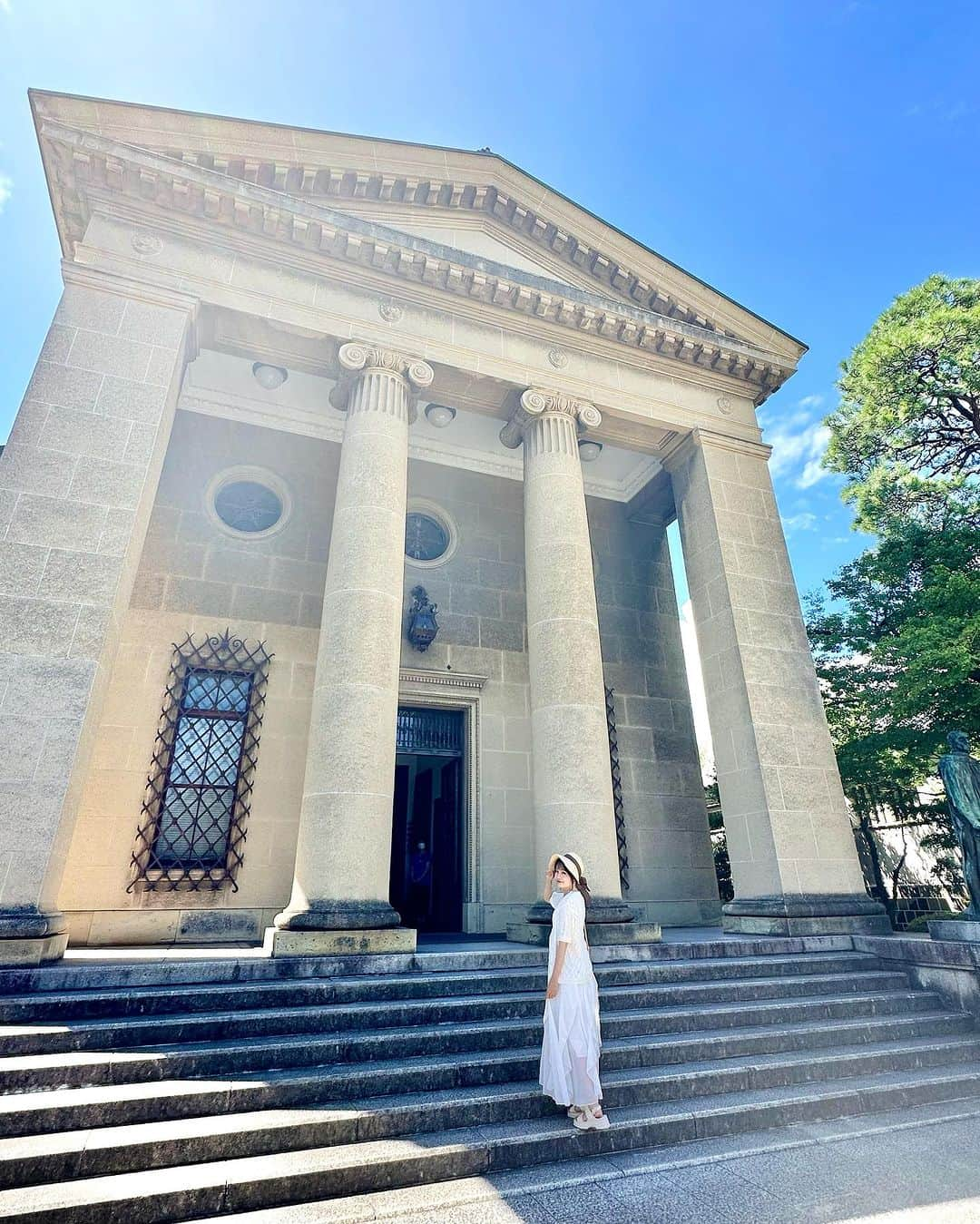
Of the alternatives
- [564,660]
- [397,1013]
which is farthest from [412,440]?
[397,1013]

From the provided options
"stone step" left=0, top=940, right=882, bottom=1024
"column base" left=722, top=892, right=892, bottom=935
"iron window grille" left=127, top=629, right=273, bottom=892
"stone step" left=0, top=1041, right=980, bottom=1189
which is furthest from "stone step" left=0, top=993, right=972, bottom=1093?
"iron window grille" left=127, top=629, right=273, bottom=892

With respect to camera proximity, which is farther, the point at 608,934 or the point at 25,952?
the point at 608,934

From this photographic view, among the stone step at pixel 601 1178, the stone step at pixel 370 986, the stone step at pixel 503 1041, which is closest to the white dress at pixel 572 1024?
the stone step at pixel 601 1178

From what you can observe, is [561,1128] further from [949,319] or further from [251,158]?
[949,319]

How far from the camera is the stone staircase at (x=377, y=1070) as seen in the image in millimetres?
3863

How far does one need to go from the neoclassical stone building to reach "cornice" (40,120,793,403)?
0.19ft

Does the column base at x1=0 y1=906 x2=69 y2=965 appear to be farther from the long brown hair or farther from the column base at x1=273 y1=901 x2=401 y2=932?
the long brown hair

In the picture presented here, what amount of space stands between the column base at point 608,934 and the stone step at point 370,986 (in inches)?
17.6

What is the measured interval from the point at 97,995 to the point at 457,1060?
3.08 m

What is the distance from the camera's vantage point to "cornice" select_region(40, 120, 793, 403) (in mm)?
9523

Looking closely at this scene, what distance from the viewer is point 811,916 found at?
9172 mm

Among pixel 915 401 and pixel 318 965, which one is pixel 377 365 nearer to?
pixel 318 965

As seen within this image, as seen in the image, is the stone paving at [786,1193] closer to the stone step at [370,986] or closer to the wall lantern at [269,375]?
the stone step at [370,986]

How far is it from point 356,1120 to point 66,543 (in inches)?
276
